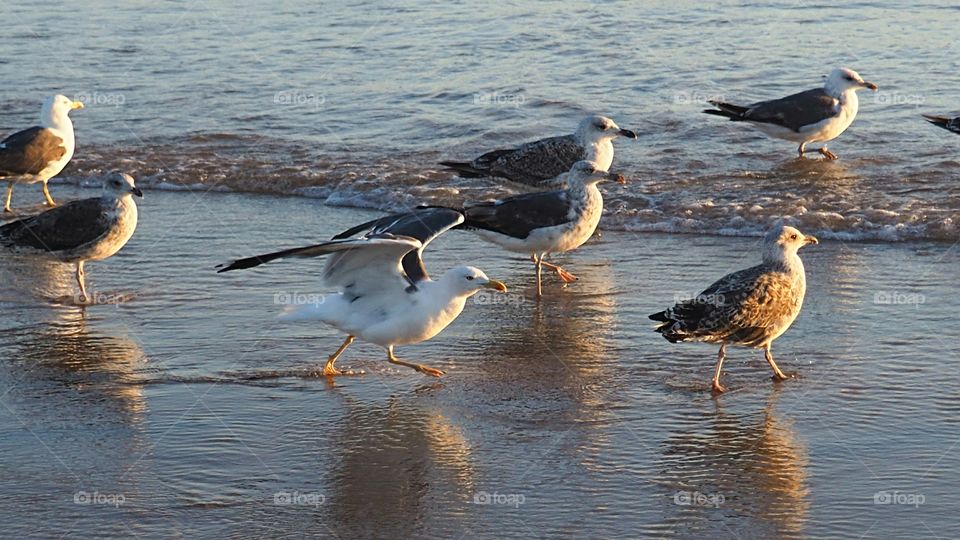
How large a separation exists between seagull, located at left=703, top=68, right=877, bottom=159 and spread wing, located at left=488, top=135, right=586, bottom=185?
2.57 metres

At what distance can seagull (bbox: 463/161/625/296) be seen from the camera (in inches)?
372

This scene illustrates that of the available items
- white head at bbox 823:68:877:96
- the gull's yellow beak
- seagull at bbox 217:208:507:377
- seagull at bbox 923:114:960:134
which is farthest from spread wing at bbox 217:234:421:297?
white head at bbox 823:68:877:96

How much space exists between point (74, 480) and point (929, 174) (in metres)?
8.36

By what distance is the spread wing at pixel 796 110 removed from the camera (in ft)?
44.4

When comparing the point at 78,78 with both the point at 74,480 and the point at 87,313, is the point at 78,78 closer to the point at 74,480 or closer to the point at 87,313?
the point at 87,313

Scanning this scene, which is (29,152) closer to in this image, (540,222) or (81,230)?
(81,230)

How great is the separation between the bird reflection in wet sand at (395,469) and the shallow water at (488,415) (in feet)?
0.04

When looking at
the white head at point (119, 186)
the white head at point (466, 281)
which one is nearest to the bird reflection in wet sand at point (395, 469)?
the white head at point (466, 281)

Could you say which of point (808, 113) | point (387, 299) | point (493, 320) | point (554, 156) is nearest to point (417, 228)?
point (387, 299)

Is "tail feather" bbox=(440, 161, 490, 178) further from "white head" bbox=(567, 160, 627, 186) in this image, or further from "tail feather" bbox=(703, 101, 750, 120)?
"tail feather" bbox=(703, 101, 750, 120)

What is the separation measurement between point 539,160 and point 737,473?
6.07 meters

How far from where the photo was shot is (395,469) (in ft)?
20.1

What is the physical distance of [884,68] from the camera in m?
15.7

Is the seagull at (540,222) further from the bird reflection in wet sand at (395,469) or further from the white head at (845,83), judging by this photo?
the white head at (845,83)
